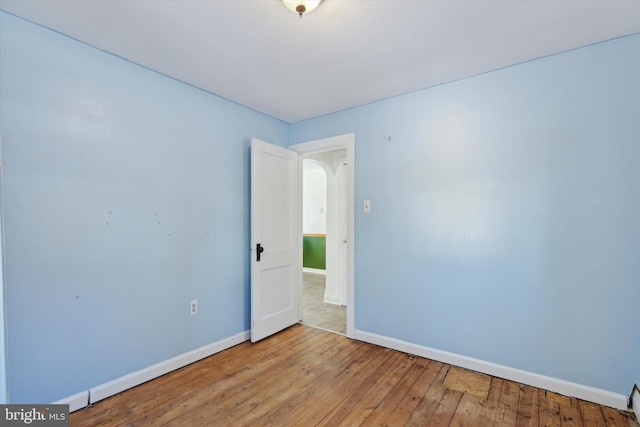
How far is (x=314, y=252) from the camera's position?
6.85 m

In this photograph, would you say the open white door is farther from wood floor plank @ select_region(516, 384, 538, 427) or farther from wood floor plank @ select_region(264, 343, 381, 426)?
wood floor plank @ select_region(516, 384, 538, 427)

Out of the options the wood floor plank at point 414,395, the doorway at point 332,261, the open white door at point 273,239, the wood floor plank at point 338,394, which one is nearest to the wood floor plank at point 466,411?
the wood floor plank at point 414,395

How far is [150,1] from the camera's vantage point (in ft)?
5.24

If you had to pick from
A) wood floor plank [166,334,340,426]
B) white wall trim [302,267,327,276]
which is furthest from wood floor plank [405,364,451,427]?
white wall trim [302,267,327,276]

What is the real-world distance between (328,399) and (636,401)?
194 centimetres

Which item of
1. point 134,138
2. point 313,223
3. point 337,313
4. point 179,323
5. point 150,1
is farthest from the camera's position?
point 313,223

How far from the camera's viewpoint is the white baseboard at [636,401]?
1804 millimetres

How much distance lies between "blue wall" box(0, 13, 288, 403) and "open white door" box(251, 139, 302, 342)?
29cm

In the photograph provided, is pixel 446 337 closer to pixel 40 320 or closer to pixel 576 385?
pixel 576 385

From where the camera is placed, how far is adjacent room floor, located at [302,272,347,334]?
3.48 m

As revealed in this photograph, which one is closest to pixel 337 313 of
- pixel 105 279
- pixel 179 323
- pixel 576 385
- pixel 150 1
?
pixel 179 323

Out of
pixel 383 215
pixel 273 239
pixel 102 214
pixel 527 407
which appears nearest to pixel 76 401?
pixel 102 214

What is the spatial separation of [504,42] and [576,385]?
2.43 meters

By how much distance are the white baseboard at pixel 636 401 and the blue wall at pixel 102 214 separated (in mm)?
3068
